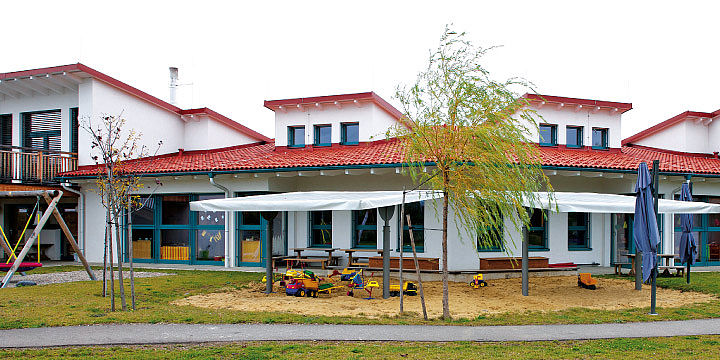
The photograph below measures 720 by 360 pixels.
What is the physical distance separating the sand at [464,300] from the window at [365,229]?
3564 mm

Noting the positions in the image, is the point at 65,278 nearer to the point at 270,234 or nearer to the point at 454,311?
the point at 270,234

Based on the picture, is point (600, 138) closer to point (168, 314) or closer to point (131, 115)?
point (168, 314)

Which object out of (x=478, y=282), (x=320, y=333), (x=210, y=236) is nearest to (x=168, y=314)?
(x=320, y=333)

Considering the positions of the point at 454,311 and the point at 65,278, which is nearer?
the point at 454,311

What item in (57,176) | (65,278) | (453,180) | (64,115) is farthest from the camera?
(64,115)

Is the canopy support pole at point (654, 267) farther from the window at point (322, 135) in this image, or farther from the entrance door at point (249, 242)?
the window at point (322, 135)

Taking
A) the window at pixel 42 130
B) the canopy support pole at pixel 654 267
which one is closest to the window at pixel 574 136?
the canopy support pole at pixel 654 267

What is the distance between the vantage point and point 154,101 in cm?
2094

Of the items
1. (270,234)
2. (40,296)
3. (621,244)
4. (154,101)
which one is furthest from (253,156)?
(621,244)

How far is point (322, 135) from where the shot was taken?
19.5 metres

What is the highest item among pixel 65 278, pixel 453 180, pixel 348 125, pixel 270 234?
pixel 348 125

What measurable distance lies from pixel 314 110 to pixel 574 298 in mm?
11114

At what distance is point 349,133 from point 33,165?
10.1 metres

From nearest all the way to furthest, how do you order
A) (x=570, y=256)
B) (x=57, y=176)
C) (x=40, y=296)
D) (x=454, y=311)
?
(x=454, y=311) < (x=40, y=296) < (x=570, y=256) < (x=57, y=176)
